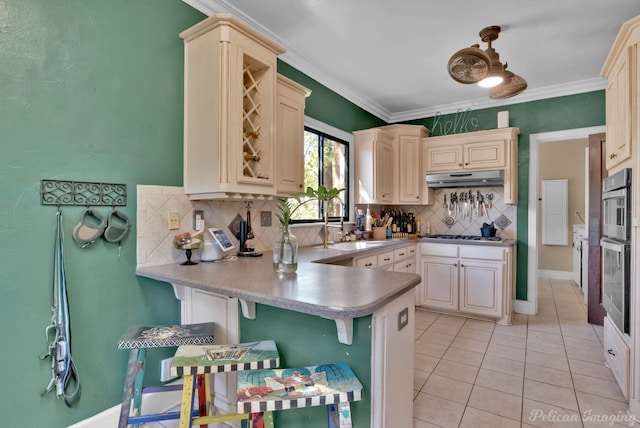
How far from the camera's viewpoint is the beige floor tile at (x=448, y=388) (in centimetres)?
214

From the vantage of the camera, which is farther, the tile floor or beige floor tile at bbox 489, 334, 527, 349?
beige floor tile at bbox 489, 334, 527, 349

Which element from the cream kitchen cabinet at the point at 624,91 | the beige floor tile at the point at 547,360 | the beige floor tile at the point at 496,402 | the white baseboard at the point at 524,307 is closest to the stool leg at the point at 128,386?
the beige floor tile at the point at 496,402

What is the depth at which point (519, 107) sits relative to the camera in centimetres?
399

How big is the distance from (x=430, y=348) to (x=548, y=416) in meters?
1.05

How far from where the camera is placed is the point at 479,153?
3896mm

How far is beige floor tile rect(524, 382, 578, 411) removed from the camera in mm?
2051

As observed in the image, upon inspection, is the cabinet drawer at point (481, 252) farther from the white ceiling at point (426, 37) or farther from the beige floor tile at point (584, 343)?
the white ceiling at point (426, 37)

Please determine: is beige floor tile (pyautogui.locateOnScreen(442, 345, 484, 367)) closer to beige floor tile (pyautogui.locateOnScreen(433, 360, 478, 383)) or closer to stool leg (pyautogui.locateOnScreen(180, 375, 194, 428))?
beige floor tile (pyautogui.locateOnScreen(433, 360, 478, 383))

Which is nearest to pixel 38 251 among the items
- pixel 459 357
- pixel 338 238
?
pixel 338 238

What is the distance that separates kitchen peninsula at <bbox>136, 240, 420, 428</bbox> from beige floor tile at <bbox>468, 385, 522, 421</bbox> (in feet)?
2.67

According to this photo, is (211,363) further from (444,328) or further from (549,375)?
(444,328)

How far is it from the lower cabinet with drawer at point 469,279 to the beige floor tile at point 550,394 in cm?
132

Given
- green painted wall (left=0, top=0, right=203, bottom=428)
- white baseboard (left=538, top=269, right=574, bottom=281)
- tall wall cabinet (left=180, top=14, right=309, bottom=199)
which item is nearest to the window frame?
tall wall cabinet (left=180, top=14, right=309, bottom=199)

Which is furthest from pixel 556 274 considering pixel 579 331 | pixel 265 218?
pixel 265 218
